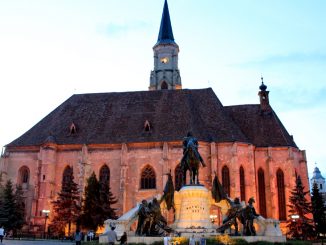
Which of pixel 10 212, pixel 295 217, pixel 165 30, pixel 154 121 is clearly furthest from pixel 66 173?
pixel 165 30

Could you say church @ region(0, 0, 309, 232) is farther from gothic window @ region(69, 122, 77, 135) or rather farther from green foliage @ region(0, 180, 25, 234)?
green foliage @ region(0, 180, 25, 234)

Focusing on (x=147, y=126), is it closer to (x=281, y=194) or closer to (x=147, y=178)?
(x=147, y=178)

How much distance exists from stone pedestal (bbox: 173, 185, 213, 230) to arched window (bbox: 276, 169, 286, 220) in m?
24.5

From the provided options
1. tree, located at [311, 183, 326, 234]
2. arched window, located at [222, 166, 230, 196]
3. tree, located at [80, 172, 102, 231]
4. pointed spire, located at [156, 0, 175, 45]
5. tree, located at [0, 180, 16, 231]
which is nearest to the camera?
tree, located at [80, 172, 102, 231]

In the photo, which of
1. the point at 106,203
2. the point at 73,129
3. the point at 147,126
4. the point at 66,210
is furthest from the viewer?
the point at 73,129

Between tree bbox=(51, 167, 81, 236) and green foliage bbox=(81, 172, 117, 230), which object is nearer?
green foliage bbox=(81, 172, 117, 230)

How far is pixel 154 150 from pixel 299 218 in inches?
643

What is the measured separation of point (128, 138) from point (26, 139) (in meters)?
12.6

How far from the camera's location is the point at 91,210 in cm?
3838

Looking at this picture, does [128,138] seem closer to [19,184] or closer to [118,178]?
[118,178]

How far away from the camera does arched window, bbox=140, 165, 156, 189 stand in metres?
44.2

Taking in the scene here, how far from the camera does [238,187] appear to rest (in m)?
41.9

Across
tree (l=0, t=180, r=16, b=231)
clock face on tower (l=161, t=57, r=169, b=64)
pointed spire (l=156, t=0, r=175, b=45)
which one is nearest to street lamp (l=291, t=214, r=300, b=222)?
tree (l=0, t=180, r=16, b=231)

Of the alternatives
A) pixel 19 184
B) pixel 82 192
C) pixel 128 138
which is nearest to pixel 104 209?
pixel 82 192
